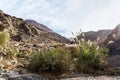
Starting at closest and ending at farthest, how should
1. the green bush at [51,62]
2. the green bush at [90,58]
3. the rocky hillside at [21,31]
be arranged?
the green bush at [51,62]
the green bush at [90,58]
the rocky hillside at [21,31]

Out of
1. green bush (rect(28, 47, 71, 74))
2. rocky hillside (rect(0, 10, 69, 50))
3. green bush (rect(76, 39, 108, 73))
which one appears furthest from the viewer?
rocky hillside (rect(0, 10, 69, 50))

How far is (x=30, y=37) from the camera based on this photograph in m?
31.7

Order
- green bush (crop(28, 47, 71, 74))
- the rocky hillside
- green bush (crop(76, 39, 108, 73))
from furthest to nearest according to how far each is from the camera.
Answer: the rocky hillside, green bush (crop(76, 39, 108, 73)), green bush (crop(28, 47, 71, 74))

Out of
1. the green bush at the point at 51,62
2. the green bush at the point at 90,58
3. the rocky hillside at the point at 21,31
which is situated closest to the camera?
the green bush at the point at 51,62

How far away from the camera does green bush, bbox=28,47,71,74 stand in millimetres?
14445

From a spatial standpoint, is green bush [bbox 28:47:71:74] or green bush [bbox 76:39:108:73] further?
Answer: green bush [bbox 76:39:108:73]

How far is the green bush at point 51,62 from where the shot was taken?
14.4 meters

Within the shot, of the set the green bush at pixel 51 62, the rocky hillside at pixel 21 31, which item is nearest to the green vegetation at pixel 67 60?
the green bush at pixel 51 62

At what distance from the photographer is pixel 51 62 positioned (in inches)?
568

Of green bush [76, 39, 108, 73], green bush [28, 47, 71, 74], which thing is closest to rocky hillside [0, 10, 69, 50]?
green bush [76, 39, 108, 73]

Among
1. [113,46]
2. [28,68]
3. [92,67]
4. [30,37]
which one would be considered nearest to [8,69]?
[28,68]

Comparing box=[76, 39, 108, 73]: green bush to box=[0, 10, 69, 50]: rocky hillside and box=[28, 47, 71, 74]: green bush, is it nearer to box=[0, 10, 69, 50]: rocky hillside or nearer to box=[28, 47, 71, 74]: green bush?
Answer: box=[28, 47, 71, 74]: green bush

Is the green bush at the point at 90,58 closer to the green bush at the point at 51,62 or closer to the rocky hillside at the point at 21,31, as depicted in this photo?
the green bush at the point at 51,62

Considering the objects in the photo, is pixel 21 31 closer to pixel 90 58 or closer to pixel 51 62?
pixel 90 58
